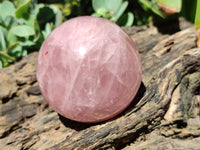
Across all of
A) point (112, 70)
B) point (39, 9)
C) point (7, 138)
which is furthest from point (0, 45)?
point (112, 70)

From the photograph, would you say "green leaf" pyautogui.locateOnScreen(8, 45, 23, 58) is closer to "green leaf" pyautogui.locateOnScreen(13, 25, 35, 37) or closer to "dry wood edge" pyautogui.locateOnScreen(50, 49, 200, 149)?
"green leaf" pyautogui.locateOnScreen(13, 25, 35, 37)

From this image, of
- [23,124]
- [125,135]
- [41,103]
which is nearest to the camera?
[125,135]

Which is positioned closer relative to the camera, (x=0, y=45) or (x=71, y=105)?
(x=71, y=105)


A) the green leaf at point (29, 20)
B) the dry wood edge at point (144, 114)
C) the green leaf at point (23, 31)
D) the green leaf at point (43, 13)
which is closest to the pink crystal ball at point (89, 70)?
the dry wood edge at point (144, 114)

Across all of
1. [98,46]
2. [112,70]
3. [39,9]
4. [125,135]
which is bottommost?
[125,135]

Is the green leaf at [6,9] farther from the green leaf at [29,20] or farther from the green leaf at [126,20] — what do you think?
the green leaf at [126,20]

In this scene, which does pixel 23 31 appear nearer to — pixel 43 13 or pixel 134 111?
pixel 43 13

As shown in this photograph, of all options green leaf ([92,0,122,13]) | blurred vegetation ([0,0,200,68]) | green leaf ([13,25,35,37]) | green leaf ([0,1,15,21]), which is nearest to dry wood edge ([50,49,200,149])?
blurred vegetation ([0,0,200,68])

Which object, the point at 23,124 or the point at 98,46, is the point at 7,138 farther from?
the point at 98,46

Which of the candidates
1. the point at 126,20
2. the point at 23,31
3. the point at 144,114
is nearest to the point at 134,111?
the point at 144,114
